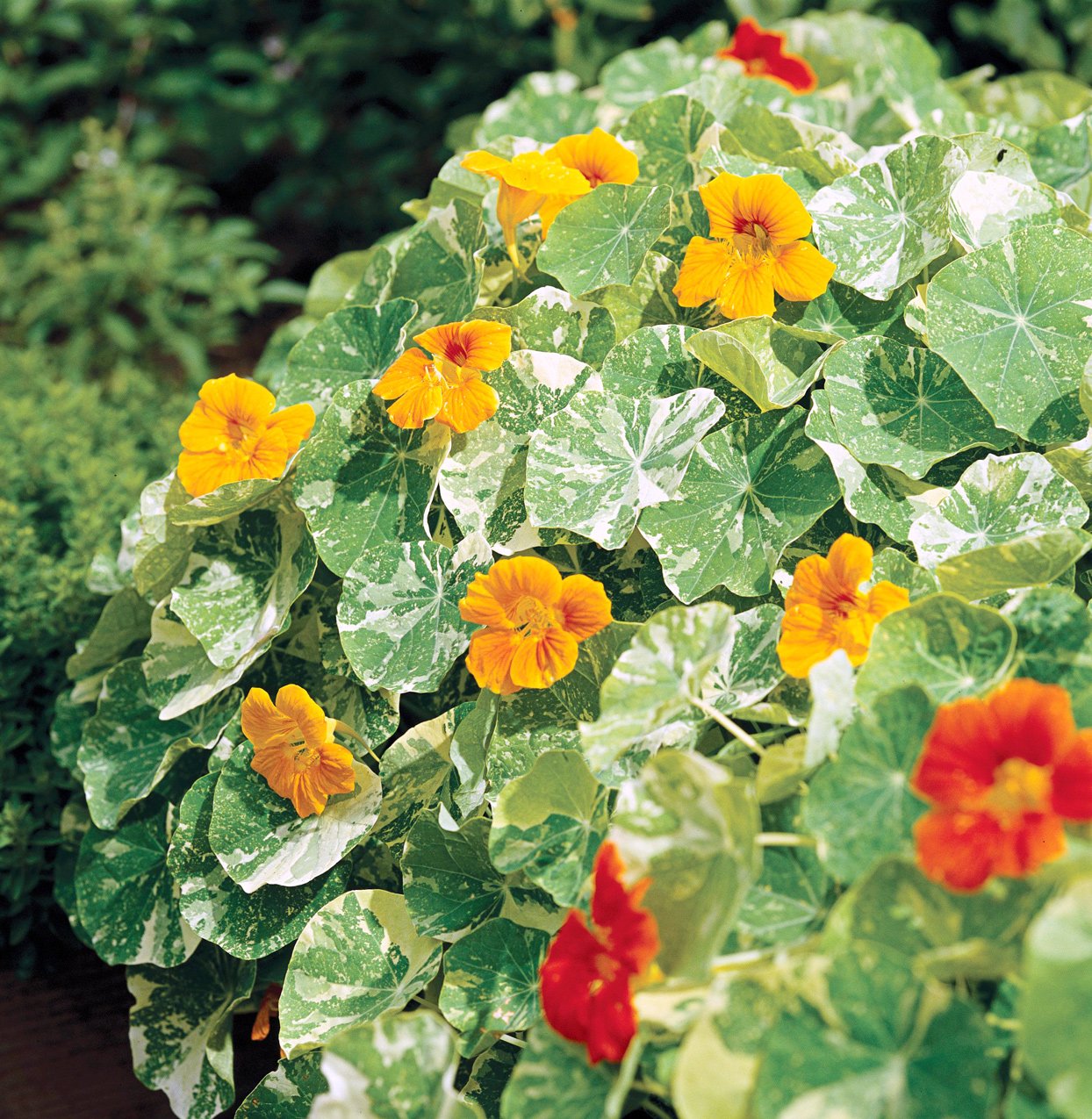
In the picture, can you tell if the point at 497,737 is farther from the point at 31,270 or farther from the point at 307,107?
the point at 307,107

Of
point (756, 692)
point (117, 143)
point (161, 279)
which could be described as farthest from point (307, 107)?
point (756, 692)

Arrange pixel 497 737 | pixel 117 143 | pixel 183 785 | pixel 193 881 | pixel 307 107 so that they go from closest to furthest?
1. pixel 497 737
2. pixel 193 881
3. pixel 183 785
4. pixel 117 143
5. pixel 307 107

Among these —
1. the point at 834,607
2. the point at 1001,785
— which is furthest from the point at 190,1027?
the point at 1001,785

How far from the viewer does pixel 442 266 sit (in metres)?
1.36

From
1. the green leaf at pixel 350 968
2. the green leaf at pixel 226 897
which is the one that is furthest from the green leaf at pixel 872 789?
the green leaf at pixel 226 897

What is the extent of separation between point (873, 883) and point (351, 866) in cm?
63

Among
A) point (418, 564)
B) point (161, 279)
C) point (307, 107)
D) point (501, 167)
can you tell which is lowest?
point (161, 279)

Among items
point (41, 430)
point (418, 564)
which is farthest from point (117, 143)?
point (418, 564)

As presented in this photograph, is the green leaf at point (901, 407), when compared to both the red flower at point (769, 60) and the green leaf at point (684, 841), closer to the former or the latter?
the green leaf at point (684, 841)

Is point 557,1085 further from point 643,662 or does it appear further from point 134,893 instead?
point 134,893

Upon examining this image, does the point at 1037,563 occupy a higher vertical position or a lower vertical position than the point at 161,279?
higher

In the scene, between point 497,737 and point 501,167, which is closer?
point 497,737

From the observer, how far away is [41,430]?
6.41ft

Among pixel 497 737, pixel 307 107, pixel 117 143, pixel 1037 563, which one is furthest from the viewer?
pixel 307 107
